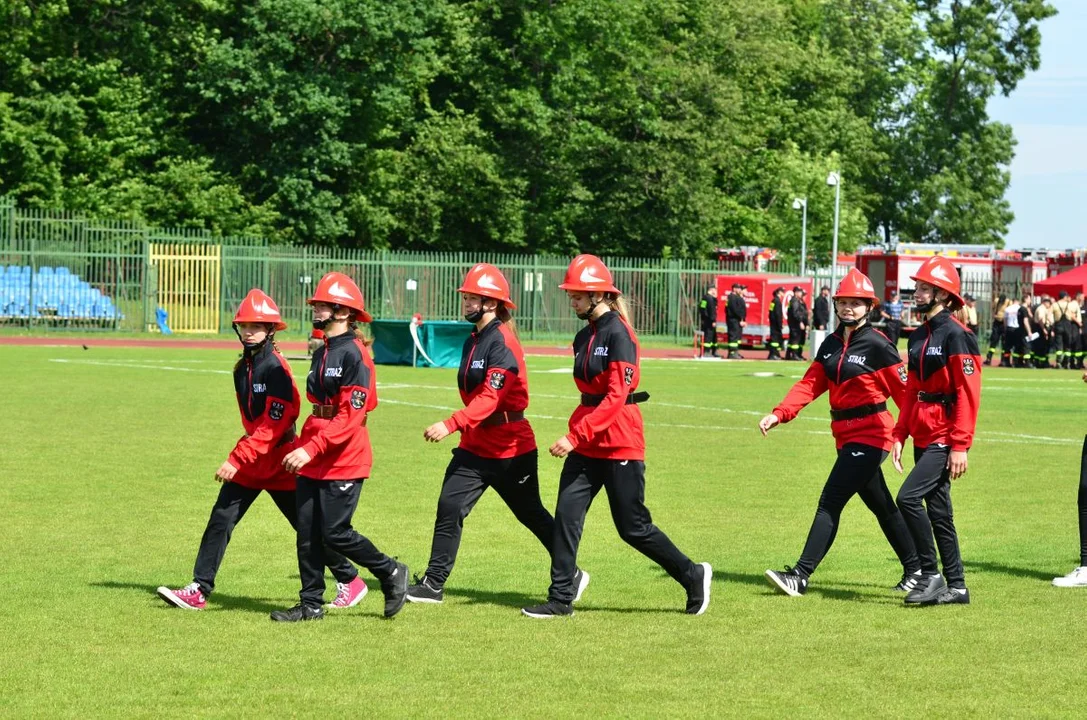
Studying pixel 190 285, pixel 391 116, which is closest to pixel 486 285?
pixel 190 285

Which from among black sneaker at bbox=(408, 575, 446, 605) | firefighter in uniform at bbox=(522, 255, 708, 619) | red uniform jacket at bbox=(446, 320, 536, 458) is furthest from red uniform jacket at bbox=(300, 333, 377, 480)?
firefighter in uniform at bbox=(522, 255, 708, 619)

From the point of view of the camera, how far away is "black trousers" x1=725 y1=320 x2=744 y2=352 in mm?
42375

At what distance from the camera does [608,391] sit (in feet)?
Answer: 29.7

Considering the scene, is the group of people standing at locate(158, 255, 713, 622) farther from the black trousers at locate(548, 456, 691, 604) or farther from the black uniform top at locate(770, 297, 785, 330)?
the black uniform top at locate(770, 297, 785, 330)

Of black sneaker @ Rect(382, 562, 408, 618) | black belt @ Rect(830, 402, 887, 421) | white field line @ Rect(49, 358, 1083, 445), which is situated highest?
black belt @ Rect(830, 402, 887, 421)

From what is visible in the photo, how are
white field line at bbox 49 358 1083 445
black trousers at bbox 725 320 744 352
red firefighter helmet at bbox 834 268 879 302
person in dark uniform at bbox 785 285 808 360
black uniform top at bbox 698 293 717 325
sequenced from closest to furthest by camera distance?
red firefighter helmet at bbox 834 268 879 302 → white field line at bbox 49 358 1083 445 → black uniform top at bbox 698 293 717 325 → person in dark uniform at bbox 785 285 808 360 → black trousers at bbox 725 320 744 352

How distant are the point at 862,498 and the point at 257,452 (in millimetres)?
3511

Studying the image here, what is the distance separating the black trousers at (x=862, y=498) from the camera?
980cm

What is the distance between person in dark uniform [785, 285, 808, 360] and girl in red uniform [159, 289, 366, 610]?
110 feet

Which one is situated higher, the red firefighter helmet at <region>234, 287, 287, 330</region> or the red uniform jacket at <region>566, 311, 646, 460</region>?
the red firefighter helmet at <region>234, 287, 287, 330</region>

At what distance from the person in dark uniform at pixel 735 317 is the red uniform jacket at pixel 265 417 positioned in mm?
33514

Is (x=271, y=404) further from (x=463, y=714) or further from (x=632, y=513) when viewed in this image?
(x=463, y=714)

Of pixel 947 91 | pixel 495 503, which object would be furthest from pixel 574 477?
pixel 947 91

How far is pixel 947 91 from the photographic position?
84.9 m
